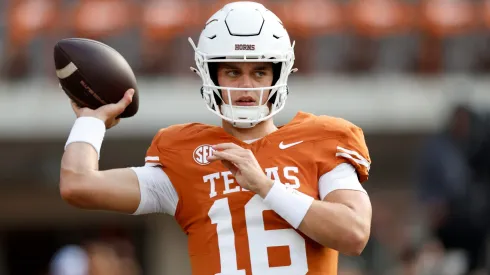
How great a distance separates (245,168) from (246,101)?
32cm

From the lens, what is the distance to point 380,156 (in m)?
12.7

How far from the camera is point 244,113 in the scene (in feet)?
13.2

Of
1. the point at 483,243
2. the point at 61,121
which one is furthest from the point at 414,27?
the point at 483,243

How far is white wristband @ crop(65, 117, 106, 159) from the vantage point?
159 inches

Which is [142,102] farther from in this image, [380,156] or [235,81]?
[235,81]

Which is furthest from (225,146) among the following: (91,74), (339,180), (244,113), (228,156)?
(91,74)

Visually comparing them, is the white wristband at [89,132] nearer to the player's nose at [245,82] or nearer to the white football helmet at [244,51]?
the white football helmet at [244,51]

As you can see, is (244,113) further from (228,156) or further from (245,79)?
(228,156)

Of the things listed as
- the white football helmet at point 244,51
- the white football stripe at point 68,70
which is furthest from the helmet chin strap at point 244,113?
the white football stripe at point 68,70

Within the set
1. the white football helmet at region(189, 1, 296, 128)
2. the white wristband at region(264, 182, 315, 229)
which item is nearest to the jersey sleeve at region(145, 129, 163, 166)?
the white football helmet at region(189, 1, 296, 128)

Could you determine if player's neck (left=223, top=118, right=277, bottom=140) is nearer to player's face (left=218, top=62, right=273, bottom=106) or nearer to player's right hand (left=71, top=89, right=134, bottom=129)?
player's face (left=218, top=62, right=273, bottom=106)

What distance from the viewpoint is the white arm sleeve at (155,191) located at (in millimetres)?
4117

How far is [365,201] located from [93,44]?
1182 mm

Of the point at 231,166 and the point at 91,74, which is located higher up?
the point at 91,74
